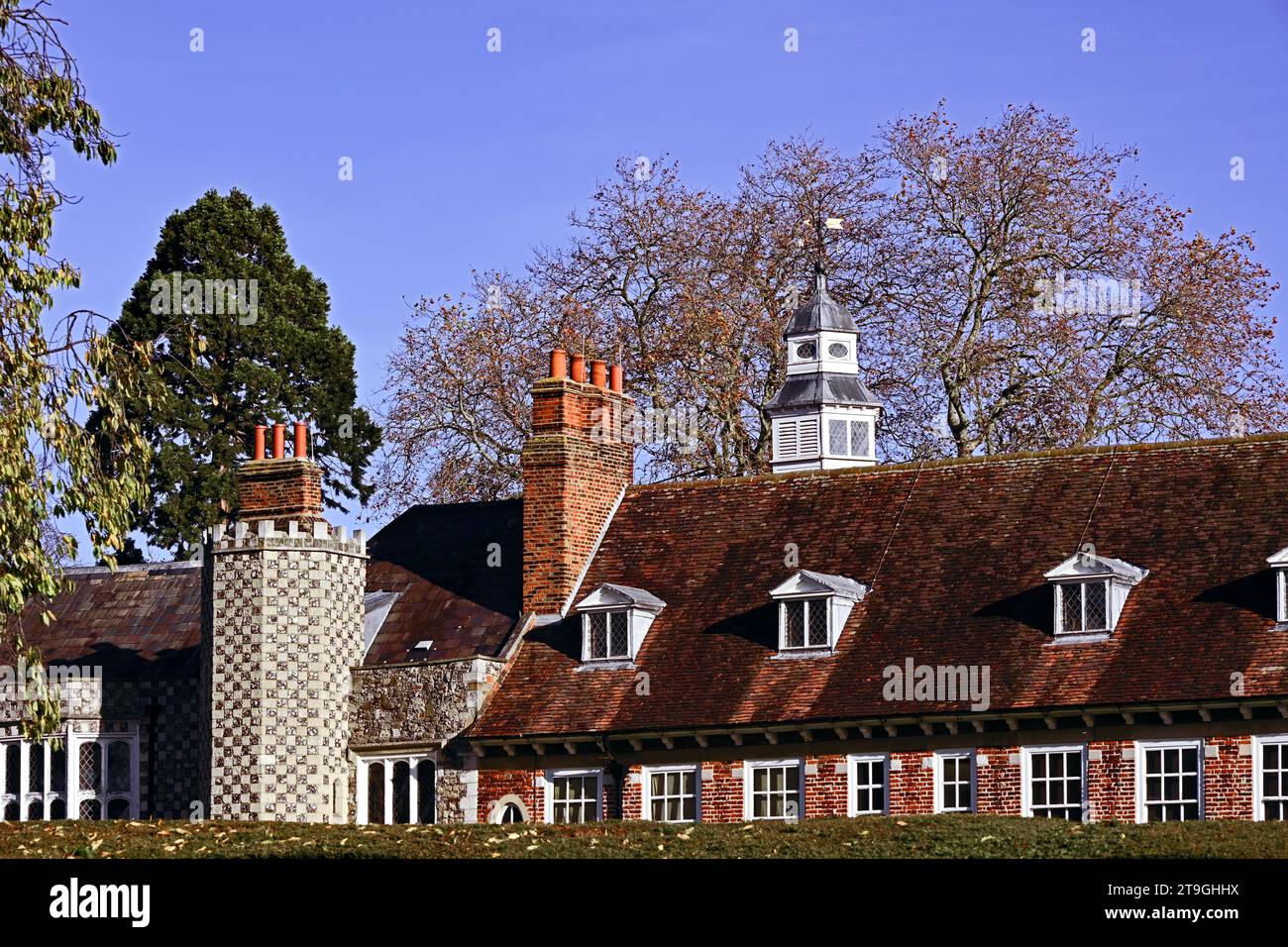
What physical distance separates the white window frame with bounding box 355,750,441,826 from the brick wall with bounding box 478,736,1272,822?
3.54 feet

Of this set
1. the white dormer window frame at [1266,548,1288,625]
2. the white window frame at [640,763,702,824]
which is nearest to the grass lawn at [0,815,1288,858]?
the white window frame at [640,763,702,824]

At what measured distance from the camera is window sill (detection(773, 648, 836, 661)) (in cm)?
3919

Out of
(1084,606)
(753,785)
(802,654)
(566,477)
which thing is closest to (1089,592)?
(1084,606)

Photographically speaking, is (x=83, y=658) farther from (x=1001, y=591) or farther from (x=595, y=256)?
(x=595, y=256)

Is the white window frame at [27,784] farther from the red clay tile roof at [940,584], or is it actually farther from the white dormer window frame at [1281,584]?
the white dormer window frame at [1281,584]

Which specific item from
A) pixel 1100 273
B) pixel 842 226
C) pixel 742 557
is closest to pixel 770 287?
pixel 842 226

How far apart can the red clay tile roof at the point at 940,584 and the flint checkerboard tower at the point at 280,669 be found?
2.88 m

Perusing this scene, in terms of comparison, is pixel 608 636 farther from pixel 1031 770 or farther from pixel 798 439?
pixel 798 439

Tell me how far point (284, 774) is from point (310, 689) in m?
1.53

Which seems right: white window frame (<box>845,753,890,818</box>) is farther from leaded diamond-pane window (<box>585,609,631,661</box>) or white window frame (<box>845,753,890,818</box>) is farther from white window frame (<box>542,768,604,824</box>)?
leaded diamond-pane window (<box>585,609,631,661</box>)

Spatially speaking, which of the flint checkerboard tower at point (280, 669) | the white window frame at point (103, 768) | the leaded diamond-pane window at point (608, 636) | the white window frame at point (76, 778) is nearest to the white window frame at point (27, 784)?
the white window frame at point (76, 778)

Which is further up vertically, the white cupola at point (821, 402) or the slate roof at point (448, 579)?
the white cupola at point (821, 402)

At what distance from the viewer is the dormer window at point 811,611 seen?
39.3 metres
